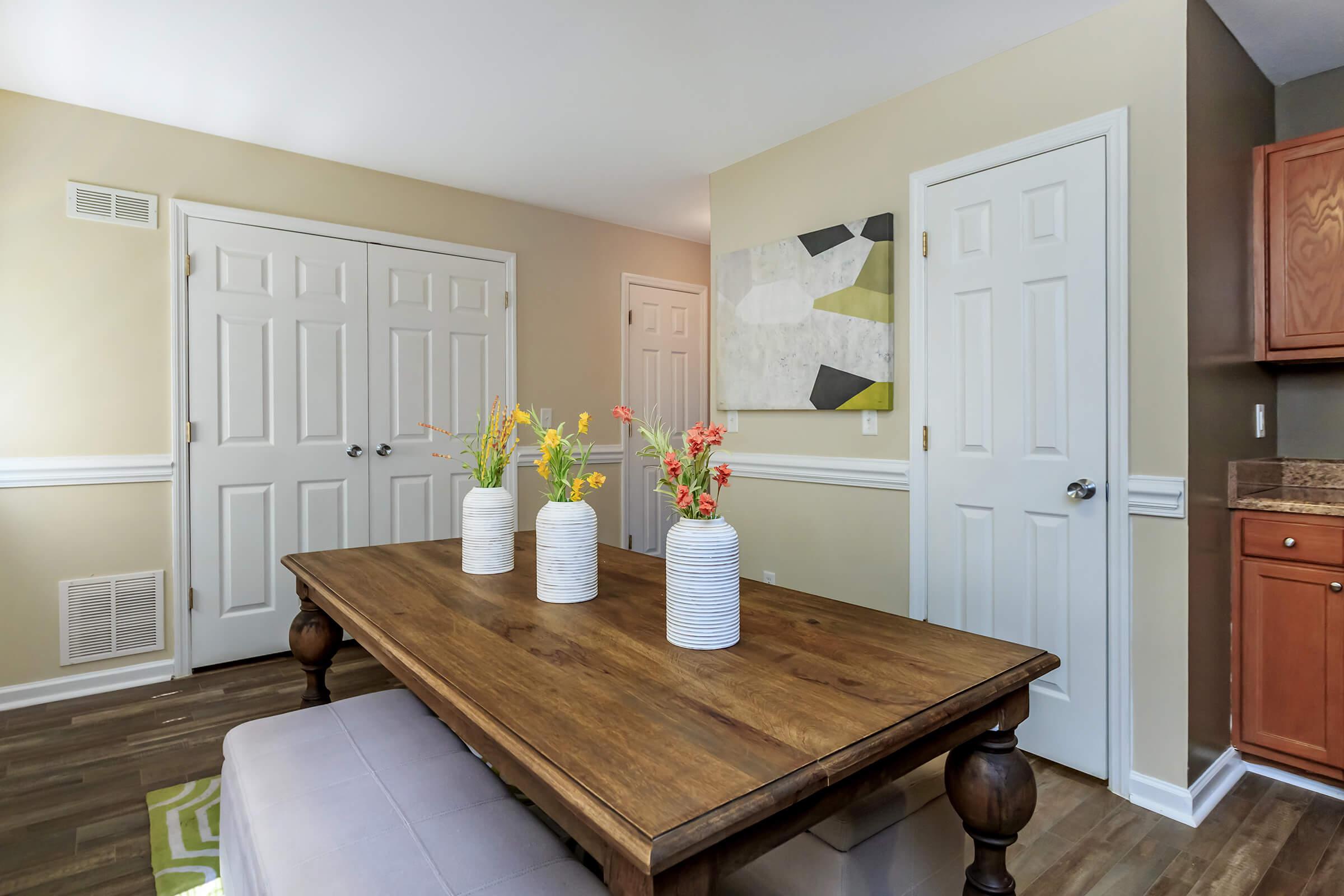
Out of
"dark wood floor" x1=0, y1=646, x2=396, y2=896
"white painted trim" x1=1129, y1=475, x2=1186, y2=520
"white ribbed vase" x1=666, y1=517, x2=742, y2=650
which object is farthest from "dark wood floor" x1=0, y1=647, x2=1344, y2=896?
"white ribbed vase" x1=666, y1=517, x2=742, y2=650

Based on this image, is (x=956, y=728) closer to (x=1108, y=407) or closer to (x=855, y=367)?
(x=1108, y=407)

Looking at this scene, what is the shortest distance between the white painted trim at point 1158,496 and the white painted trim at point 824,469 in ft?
2.63

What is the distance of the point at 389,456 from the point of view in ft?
12.4

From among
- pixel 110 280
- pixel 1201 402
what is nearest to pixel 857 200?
pixel 1201 402

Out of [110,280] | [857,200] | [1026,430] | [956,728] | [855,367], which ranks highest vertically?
[857,200]

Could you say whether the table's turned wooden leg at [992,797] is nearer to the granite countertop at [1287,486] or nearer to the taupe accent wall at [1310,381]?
the granite countertop at [1287,486]

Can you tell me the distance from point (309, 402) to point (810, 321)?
2.50 m

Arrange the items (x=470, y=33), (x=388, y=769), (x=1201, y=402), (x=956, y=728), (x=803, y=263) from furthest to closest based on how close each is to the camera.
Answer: (x=803, y=263), (x=470, y=33), (x=1201, y=402), (x=388, y=769), (x=956, y=728)

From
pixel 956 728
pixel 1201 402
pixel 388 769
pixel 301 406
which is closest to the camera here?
pixel 956 728

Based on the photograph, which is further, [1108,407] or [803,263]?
[803,263]

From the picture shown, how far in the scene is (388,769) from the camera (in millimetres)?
1396

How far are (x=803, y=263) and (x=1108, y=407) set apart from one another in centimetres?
143

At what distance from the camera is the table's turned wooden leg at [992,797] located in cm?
117

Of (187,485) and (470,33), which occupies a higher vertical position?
(470,33)
